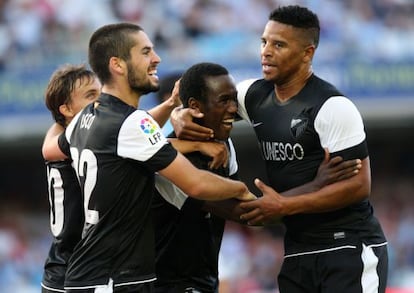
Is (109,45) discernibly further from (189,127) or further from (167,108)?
(167,108)

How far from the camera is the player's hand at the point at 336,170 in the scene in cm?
575

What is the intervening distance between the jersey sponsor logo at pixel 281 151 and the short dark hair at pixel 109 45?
1042 mm

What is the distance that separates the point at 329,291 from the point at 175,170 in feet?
3.99

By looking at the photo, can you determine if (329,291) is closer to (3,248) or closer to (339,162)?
(339,162)

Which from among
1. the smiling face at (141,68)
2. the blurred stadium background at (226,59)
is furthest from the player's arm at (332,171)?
the blurred stadium background at (226,59)

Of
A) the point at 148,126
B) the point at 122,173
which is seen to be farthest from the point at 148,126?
the point at 122,173

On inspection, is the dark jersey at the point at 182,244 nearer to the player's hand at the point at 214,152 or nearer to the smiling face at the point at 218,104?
the player's hand at the point at 214,152

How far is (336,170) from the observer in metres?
5.74

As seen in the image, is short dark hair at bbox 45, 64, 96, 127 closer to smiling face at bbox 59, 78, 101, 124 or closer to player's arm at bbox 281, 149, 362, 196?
smiling face at bbox 59, 78, 101, 124

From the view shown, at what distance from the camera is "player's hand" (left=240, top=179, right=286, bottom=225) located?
18.9ft

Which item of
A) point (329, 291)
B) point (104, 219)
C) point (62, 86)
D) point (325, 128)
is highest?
point (62, 86)

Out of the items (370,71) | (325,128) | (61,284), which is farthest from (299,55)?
(370,71)

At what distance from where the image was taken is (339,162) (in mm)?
5750

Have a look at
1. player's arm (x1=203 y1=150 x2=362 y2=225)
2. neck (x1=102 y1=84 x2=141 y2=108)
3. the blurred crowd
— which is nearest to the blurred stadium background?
the blurred crowd
